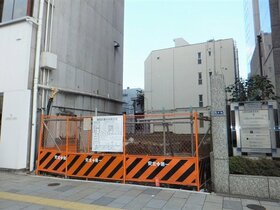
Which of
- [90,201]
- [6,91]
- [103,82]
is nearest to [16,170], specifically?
[6,91]

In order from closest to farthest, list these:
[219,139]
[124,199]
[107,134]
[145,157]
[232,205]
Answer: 1. [232,205]
2. [124,199]
3. [219,139]
4. [145,157]
5. [107,134]

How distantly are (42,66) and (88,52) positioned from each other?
387 centimetres

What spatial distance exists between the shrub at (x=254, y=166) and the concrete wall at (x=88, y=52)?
779 cm

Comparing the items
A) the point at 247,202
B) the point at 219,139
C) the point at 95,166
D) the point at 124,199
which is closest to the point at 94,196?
the point at 124,199

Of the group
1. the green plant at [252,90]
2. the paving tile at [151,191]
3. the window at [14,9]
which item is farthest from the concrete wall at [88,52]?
the green plant at [252,90]

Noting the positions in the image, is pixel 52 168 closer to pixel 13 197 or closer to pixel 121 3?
pixel 13 197

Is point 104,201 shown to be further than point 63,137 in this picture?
No

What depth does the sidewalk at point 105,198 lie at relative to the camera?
536 cm

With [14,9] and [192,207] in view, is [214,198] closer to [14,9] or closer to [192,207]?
[192,207]

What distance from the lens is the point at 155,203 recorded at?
219 inches

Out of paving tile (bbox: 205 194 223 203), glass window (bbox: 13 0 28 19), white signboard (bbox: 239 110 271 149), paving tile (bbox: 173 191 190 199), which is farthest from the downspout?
white signboard (bbox: 239 110 271 149)

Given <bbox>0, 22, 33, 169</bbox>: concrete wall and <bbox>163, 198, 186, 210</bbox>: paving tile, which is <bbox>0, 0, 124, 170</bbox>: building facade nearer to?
<bbox>0, 22, 33, 169</bbox>: concrete wall

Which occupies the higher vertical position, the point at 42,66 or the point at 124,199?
the point at 42,66

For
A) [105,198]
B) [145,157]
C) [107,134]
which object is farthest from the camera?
[107,134]
